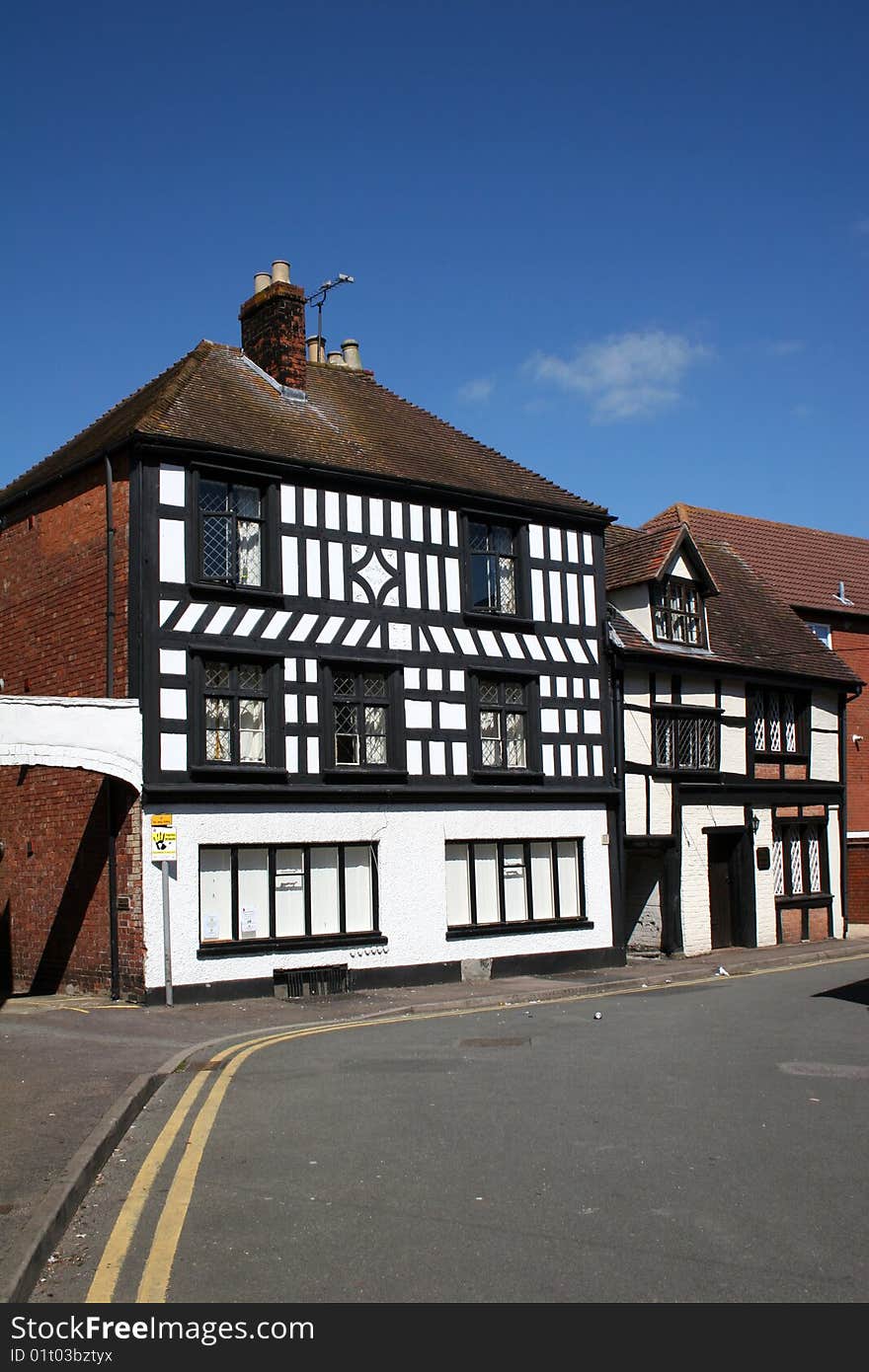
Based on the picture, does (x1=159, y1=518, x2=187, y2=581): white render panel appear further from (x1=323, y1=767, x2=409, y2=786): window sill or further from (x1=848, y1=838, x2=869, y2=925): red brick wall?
(x1=848, y1=838, x2=869, y2=925): red brick wall

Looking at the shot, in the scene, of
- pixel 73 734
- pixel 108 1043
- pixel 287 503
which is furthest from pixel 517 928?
pixel 108 1043

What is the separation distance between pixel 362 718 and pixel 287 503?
3988 millimetres

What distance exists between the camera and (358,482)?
23297 millimetres

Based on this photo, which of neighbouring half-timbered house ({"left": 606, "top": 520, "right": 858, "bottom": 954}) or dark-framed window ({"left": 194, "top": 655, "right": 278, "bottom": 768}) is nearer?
dark-framed window ({"left": 194, "top": 655, "right": 278, "bottom": 768})

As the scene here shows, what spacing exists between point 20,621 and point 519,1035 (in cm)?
1356

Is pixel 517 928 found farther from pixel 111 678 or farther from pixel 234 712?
pixel 111 678

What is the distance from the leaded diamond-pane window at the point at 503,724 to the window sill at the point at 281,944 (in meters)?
4.28

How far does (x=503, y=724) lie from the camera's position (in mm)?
25203

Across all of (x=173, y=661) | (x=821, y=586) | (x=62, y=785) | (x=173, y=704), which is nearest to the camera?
(x=173, y=704)

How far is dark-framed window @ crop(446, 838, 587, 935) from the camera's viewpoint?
2408 cm

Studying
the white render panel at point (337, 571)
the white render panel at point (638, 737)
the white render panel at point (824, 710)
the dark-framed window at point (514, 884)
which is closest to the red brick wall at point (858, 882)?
the white render panel at point (824, 710)

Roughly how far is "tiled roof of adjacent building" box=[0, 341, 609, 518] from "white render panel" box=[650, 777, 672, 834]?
5.95m

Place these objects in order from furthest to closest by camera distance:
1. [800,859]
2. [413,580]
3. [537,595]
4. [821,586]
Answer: [821,586], [800,859], [537,595], [413,580]

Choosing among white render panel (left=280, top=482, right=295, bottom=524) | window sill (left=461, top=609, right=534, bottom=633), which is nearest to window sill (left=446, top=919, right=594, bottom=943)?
window sill (left=461, top=609, right=534, bottom=633)
